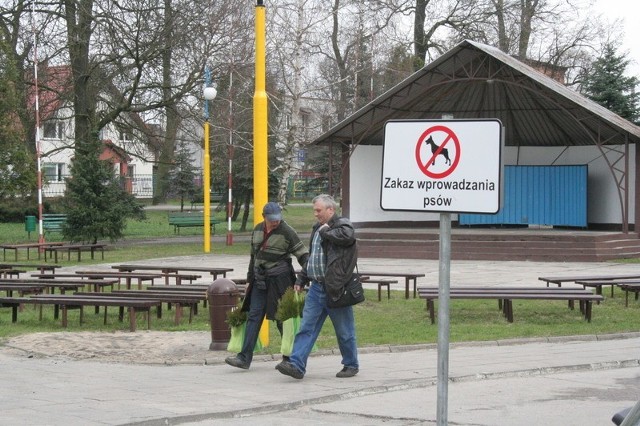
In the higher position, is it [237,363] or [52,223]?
[52,223]

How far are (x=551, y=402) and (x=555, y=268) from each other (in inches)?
731

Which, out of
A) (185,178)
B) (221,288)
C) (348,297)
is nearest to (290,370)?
(348,297)

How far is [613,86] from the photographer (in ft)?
144

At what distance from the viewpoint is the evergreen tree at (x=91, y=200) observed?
114ft

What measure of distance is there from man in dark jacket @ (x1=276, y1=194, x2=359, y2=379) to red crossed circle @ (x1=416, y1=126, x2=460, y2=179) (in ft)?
15.9

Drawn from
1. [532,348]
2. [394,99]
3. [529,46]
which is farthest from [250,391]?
[529,46]

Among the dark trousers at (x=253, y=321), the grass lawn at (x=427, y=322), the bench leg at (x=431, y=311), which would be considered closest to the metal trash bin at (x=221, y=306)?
the grass lawn at (x=427, y=322)

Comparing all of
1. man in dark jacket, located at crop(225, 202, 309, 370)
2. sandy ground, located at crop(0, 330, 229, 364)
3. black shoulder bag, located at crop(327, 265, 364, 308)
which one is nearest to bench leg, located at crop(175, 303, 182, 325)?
sandy ground, located at crop(0, 330, 229, 364)

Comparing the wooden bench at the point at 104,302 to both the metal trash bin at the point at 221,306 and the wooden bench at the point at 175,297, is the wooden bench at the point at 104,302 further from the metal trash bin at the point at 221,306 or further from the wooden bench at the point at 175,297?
the metal trash bin at the point at 221,306

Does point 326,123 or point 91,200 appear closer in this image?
point 91,200

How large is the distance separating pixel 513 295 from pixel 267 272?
5.21m

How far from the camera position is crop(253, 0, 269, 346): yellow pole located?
12.9 m

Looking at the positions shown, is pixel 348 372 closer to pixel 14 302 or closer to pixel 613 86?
pixel 14 302

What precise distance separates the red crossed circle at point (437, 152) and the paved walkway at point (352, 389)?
257 centimetres
